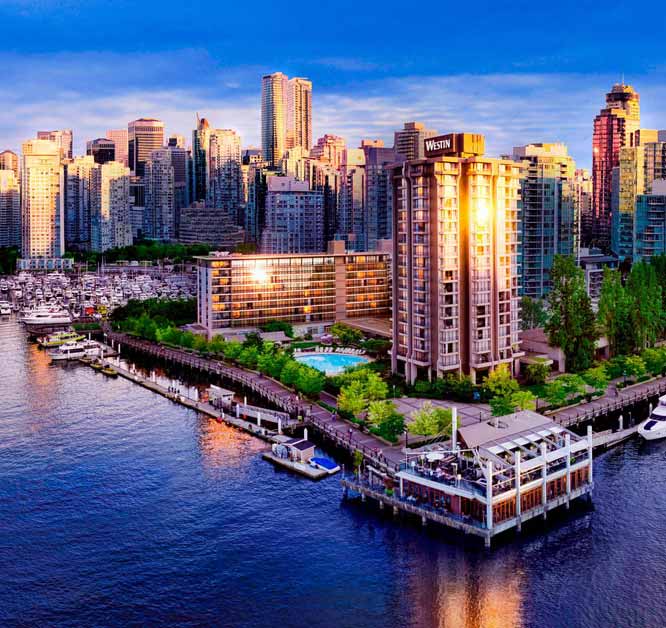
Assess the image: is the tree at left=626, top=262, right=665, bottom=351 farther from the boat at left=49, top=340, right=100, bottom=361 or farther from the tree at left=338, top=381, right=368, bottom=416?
the boat at left=49, top=340, right=100, bottom=361

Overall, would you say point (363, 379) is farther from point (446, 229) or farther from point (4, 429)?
point (4, 429)

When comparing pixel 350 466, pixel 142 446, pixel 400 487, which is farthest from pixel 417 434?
pixel 142 446

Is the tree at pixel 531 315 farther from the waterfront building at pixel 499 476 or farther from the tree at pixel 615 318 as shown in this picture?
the waterfront building at pixel 499 476

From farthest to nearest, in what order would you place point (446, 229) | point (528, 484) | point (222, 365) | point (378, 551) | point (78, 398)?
point (222, 365), point (78, 398), point (446, 229), point (528, 484), point (378, 551)

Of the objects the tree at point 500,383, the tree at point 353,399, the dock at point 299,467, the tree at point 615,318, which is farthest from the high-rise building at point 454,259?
the dock at point 299,467

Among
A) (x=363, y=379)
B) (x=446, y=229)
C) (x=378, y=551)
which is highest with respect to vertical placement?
(x=446, y=229)

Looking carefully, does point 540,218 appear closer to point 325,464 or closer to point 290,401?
point 290,401
